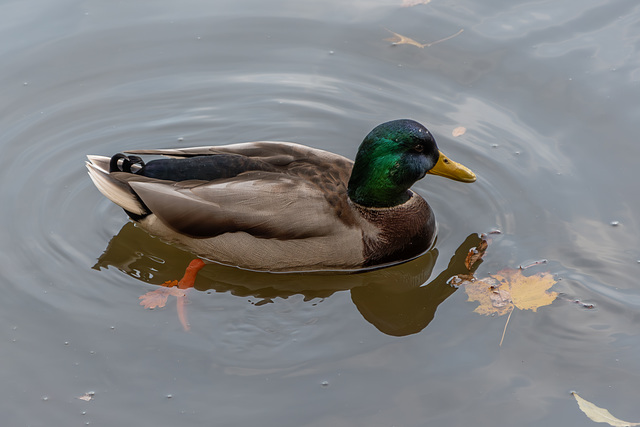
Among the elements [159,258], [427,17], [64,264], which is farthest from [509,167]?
[64,264]

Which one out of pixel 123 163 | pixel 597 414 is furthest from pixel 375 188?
pixel 597 414

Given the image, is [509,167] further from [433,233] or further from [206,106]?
[206,106]

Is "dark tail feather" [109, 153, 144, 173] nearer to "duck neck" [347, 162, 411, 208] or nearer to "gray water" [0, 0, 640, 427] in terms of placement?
"gray water" [0, 0, 640, 427]

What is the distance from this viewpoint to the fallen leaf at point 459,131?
7235 mm

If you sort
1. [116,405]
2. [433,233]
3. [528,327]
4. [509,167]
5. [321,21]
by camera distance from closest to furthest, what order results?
[116,405] → [528,327] → [433,233] → [509,167] → [321,21]

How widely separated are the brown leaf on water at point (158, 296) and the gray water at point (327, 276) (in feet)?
0.17

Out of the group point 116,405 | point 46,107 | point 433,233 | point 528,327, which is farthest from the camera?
point 46,107

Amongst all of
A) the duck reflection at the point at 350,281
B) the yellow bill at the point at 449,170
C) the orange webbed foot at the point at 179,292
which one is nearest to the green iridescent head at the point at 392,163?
the yellow bill at the point at 449,170

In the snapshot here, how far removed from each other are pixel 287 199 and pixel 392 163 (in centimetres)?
80

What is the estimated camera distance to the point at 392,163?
5.84 m

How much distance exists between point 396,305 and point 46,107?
3925 millimetres

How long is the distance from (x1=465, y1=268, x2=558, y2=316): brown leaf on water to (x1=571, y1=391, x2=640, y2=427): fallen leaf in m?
0.83

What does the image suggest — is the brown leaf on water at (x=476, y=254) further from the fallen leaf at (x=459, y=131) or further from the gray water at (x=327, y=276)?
the fallen leaf at (x=459, y=131)

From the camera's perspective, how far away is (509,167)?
692 cm
